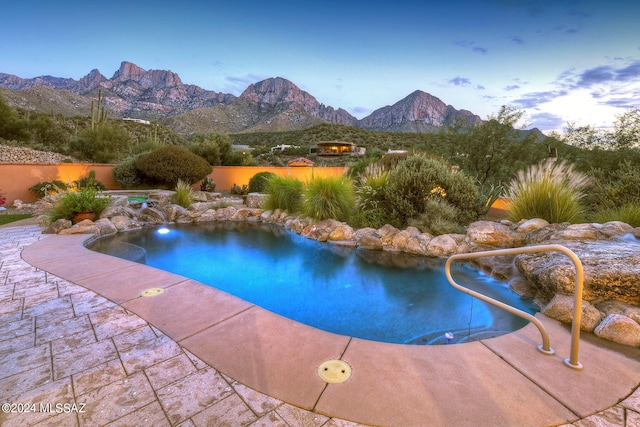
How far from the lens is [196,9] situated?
12.4 metres

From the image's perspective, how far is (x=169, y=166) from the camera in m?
11.4

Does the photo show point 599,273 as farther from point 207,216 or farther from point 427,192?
point 207,216

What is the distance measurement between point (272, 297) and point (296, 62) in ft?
61.7

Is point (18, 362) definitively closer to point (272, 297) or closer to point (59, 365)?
point (59, 365)

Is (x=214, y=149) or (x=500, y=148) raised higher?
(x=500, y=148)

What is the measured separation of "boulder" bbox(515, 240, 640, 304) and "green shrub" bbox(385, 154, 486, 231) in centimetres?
297

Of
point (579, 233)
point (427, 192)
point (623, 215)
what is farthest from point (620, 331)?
point (427, 192)

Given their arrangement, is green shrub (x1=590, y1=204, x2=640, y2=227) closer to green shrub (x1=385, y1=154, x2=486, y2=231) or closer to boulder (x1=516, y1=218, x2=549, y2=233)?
boulder (x1=516, y1=218, x2=549, y2=233)

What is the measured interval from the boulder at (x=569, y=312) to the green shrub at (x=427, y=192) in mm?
3709

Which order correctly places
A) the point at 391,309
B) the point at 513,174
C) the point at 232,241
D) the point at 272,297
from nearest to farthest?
the point at 391,309 → the point at 272,297 → the point at 232,241 → the point at 513,174

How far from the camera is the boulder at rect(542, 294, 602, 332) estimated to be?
90.5 inches

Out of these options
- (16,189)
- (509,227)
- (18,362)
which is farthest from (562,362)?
(16,189)

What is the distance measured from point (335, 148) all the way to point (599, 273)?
34757 mm

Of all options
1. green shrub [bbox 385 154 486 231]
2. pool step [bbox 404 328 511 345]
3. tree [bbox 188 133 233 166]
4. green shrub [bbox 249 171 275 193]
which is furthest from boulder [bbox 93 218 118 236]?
tree [bbox 188 133 233 166]
